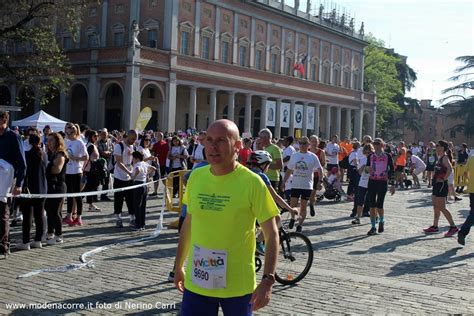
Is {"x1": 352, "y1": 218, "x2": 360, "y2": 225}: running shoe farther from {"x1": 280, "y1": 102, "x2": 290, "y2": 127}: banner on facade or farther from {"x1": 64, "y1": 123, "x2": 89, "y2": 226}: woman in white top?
{"x1": 280, "y1": 102, "x2": 290, "y2": 127}: banner on facade

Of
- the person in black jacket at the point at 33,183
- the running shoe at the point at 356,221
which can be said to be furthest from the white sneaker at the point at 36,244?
the running shoe at the point at 356,221

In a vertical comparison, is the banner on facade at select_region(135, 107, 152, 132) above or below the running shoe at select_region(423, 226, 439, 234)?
above

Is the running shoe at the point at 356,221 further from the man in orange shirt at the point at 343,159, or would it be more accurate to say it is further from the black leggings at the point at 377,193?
the man in orange shirt at the point at 343,159

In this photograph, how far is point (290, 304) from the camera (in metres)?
6.55

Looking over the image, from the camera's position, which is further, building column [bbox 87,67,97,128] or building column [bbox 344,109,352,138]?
building column [bbox 344,109,352,138]

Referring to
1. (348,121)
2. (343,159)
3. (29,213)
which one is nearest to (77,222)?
(29,213)

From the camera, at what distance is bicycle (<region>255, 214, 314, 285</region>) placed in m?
7.54

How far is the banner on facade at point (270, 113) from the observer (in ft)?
181

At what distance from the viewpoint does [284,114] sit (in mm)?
57500

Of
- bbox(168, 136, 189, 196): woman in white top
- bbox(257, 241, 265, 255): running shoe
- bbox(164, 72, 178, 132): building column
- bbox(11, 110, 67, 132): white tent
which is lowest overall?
bbox(257, 241, 265, 255): running shoe

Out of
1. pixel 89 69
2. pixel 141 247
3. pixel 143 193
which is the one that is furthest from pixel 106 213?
pixel 89 69

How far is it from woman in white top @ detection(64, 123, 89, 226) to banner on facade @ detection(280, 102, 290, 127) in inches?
1813

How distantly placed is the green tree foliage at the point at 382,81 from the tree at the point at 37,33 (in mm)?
50663

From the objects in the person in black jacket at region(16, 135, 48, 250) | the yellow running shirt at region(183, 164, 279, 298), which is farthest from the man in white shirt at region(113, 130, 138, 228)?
the yellow running shirt at region(183, 164, 279, 298)
